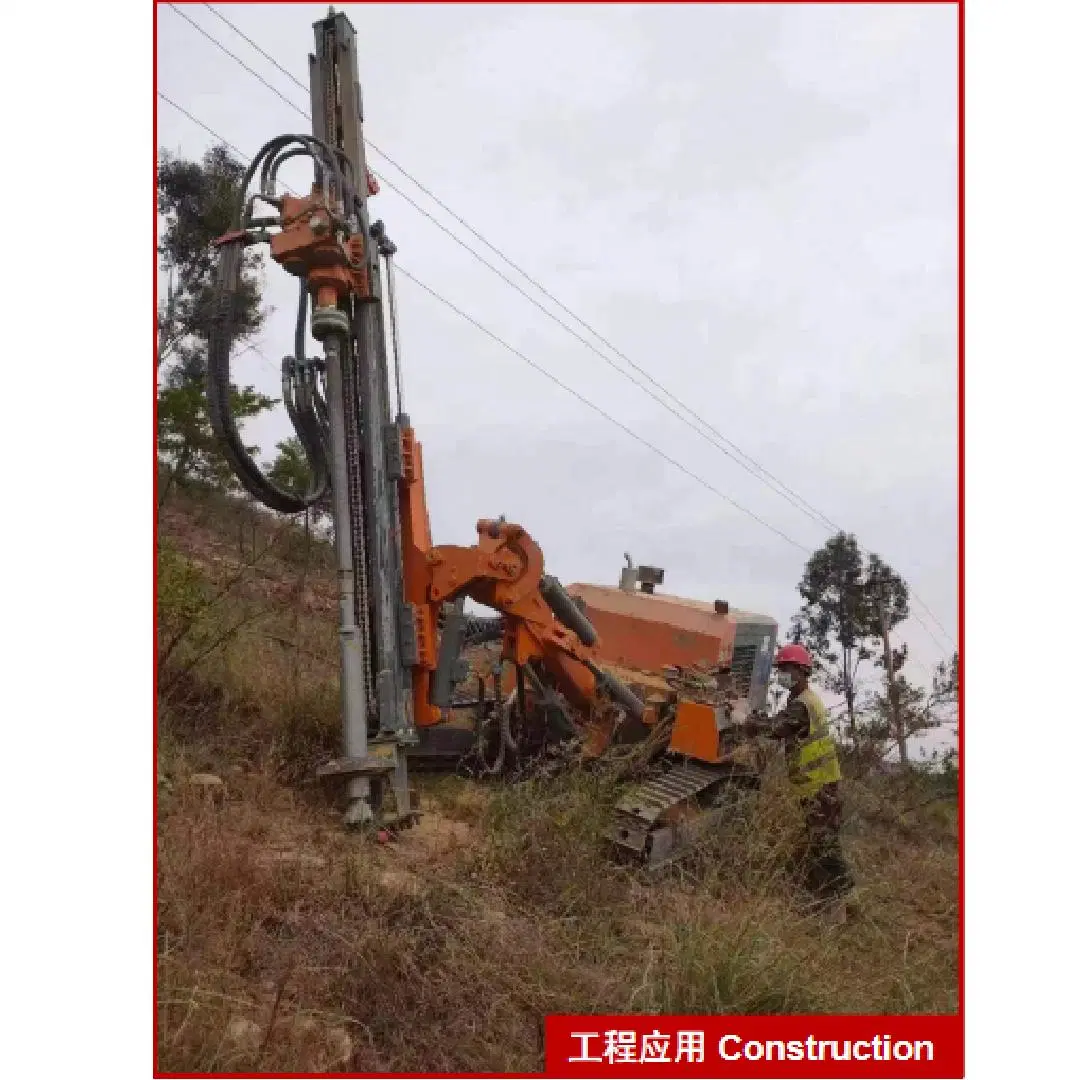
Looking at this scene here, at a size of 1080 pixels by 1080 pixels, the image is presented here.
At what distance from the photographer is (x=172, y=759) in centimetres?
600

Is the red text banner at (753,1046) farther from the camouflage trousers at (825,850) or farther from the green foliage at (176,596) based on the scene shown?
the green foliage at (176,596)

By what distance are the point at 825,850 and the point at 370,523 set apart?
3.83 meters

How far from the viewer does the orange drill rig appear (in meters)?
6.07

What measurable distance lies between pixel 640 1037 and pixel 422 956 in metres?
1.02

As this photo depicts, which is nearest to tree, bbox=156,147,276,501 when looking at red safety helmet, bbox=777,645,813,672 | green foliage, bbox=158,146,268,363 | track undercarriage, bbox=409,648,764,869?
green foliage, bbox=158,146,268,363

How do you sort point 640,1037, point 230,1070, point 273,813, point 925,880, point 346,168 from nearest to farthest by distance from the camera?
point 230,1070 → point 640,1037 → point 273,813 → point 346,168 → point 925,880

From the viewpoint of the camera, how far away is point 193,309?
10.7 metres

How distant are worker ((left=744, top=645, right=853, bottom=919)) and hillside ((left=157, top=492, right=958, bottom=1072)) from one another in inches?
8.0

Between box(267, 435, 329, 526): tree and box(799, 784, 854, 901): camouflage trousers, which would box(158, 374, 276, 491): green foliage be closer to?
box(267, 435, 329, 526): tree

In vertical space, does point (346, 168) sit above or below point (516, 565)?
above

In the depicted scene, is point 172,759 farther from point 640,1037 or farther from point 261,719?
point 640,1037

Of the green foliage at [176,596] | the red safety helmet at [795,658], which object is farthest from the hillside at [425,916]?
the red safety helmet at [795,658]

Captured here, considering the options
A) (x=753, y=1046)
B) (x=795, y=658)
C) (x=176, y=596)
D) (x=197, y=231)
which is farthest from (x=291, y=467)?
(x=753, y=1046)

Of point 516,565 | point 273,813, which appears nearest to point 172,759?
point 273,813
